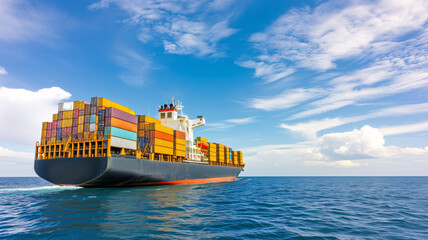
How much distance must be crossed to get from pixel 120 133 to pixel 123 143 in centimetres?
158

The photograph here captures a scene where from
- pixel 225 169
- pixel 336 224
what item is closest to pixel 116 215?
pixel 336 224

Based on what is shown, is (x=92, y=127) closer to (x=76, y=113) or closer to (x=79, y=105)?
(x=76, y=113)

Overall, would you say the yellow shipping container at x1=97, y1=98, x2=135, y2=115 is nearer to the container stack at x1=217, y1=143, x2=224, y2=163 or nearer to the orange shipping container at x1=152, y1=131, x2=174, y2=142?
the orange shipping container at x1=152, y1=131, x2=174, y2=142

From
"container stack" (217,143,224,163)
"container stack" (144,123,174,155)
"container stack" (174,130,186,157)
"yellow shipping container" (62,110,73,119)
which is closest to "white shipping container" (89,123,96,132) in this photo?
"yellow shipping container" (62,110,73,119)

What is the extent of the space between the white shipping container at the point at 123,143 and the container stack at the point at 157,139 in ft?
9.49

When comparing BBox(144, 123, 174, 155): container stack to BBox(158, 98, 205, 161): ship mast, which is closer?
BBox(144, 123, 174, 155): container stack

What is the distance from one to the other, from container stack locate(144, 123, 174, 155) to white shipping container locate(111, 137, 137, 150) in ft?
9.49

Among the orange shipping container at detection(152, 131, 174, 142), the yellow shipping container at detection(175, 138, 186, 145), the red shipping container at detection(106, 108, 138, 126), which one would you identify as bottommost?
the yellow shipping container at detection(175, 138, 186, 145)

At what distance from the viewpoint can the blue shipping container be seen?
33094 mm

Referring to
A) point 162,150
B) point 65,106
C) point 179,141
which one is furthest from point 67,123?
point 179,141

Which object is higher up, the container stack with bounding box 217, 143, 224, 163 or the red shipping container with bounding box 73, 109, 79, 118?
the red shipping container with bounding box 73, 109, 79, 118

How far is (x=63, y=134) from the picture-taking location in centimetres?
3591

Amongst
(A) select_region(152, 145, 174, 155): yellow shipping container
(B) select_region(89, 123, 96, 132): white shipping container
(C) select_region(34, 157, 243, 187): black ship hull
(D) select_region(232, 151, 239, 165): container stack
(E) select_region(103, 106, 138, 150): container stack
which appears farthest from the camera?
(D) select_region(232, 151, 239, 165): container stack

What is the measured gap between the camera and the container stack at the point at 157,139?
129 feet
